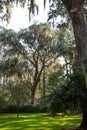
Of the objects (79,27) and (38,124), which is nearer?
(79,27)

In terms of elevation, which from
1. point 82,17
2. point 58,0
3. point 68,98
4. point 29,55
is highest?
point 29,55

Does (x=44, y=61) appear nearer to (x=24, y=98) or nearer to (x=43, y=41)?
(x=43, y=41)

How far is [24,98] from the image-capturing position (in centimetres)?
2758

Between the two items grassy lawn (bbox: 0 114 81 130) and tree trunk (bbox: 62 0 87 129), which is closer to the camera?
tree trunk (bbox: 62 0 87 129)

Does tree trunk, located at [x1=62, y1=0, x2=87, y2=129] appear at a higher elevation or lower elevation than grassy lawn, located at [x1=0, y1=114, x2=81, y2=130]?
higher

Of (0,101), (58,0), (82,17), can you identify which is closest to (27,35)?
(0,101)

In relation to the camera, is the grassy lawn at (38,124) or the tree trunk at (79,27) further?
the grassy lawn at (38,124)

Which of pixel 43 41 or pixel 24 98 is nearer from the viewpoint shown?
pixel 24 98

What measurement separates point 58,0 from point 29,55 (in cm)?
2374

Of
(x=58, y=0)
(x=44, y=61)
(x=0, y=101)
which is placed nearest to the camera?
(x=58, y=0)

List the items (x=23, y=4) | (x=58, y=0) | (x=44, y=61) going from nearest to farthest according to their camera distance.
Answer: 1. (x=23, y=4)
2. (x=58, y=0)
3. (x=44, y=61)

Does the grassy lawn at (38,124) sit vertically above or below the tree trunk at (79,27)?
below

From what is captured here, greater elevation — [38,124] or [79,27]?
[79,27]

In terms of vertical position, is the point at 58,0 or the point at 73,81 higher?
the point at 58,0
